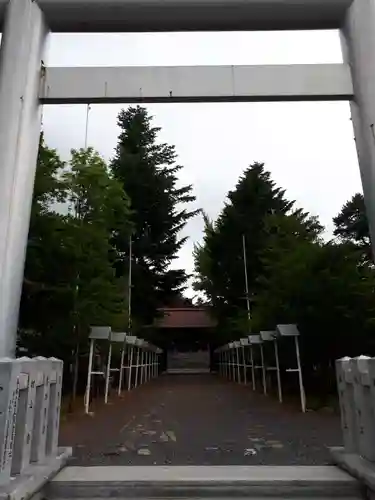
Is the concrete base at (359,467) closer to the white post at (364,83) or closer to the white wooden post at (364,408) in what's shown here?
the white wooden post at (364,408)

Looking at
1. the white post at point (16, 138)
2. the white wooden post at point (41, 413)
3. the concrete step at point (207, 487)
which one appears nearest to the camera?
the concrete step at point (207, 487)

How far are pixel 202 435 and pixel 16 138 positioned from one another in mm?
3463

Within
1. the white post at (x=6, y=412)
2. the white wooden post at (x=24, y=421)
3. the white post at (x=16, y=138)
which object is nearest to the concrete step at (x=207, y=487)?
the white wooden post at (x=24, y=421)

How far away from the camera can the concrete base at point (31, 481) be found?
194 centimetres

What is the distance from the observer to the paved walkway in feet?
12.1

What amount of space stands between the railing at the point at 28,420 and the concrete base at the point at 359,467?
160cm

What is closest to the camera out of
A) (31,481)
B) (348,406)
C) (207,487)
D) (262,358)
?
(31,481)

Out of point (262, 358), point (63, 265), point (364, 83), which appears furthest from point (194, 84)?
point (262, 358)

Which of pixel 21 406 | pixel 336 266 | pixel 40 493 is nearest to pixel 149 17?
pixel 21 406

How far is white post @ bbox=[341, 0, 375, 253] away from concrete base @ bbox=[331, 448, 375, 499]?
4.18 feet

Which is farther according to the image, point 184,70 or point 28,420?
point 184,70

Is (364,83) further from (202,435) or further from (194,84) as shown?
(202,435)

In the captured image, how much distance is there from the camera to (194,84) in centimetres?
319

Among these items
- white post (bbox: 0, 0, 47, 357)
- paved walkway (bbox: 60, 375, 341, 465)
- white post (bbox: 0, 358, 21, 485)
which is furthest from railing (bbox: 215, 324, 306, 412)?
white post (bbox: 0, 358, 21, 485)
